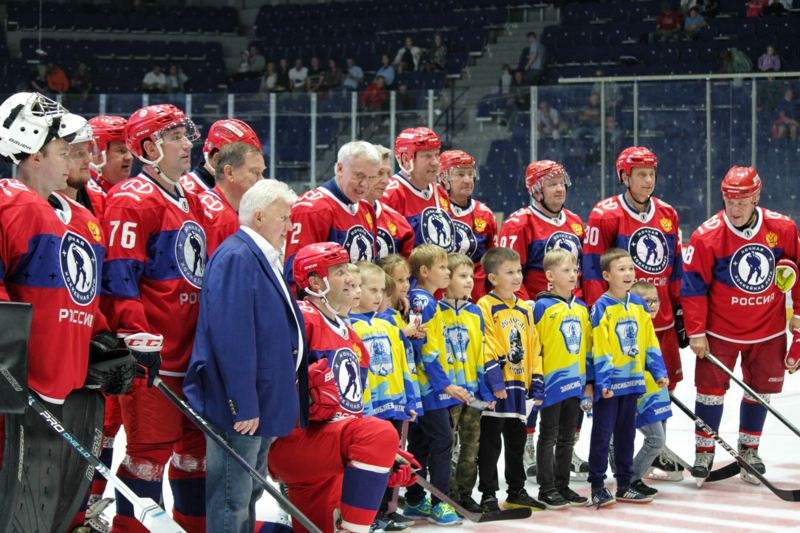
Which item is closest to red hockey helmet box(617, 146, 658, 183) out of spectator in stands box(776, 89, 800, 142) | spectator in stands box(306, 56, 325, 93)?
spectator in stands box(776, 89, 800, 142)

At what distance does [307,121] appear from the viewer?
33.9 ft

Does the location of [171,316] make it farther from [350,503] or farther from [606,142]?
[606,142]

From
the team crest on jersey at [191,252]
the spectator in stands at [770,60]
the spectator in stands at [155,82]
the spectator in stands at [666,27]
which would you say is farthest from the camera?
the spectator in stands at [155,82]

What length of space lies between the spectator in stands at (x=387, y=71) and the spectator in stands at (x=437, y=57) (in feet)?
1.56

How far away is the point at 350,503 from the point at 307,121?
7.81 meters

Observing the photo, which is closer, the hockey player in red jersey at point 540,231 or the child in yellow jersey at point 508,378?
the child in yellow jersey at point 508,378

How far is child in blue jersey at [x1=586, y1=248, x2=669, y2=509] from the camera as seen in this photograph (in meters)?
4.14

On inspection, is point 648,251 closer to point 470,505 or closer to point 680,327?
point 680,327

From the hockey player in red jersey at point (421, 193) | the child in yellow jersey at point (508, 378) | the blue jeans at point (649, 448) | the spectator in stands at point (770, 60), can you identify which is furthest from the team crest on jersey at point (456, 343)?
the spectator in stands at point (770, 60)

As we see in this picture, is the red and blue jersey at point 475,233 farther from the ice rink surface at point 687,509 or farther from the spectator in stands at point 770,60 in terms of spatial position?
the spectator in stands at point 770,60

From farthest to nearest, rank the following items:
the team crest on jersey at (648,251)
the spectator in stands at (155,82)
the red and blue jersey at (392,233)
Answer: the spectator in stands at (155,82) < the team crest on jersey at (648,251) < the red and blue jersey at (392,233)

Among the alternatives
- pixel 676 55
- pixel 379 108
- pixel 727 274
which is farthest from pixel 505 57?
pixel 727 274

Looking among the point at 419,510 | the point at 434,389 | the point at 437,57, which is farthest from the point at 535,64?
the point at 419,510

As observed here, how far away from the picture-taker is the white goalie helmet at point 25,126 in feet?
8.52
